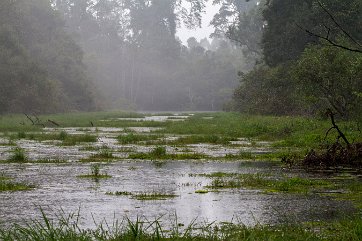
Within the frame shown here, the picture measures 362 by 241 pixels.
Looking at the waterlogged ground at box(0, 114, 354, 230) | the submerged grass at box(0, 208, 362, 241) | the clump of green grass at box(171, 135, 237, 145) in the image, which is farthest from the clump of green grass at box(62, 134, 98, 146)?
the submerged grass at box(0, 208, 362, 241)

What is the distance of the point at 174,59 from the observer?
124188 mm

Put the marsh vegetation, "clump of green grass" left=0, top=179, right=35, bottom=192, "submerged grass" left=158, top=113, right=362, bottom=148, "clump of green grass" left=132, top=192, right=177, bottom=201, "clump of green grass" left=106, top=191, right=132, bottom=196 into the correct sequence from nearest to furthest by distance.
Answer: the marsh vegetation → "clump of green grass" left=132, top=192, right=177, bottom=201 → "clump of green grass" left=106, top=191, right=132, bottom=196 → "clump of green grass" left=0, top=179, right=35, bottom=192 → "submerged grass" left=158, top=113, right=362, bottom=148

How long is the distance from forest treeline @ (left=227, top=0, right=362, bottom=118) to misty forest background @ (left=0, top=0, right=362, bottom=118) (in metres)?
0.08

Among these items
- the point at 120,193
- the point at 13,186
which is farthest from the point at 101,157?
the point at 120,193

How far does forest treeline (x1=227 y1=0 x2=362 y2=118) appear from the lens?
28.7 m

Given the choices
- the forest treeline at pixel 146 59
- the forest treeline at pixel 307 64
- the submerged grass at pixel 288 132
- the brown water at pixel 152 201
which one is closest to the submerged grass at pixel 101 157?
the brown water at pixel 152 201

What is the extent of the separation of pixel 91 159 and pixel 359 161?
772cm

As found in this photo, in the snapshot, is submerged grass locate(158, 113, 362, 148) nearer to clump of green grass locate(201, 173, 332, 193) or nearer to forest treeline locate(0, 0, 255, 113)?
clump of green grass locate(201, 173, 332, 193)

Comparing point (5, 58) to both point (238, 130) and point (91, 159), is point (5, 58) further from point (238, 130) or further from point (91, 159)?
point (91, 159)

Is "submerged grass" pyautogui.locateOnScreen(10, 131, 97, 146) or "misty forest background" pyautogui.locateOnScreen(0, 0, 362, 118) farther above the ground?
"misty forest background" pyautogui.locateOnScreen(0, 0, 362, 118)

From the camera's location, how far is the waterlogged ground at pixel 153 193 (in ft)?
28.5

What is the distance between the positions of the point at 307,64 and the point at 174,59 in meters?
94.5

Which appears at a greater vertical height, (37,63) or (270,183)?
(37,63)

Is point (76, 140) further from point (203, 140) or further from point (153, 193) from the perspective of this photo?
point (153, 193)
